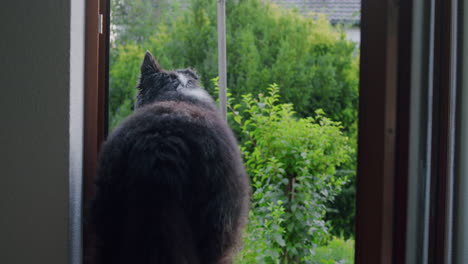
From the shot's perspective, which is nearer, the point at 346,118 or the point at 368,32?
the point at 368,32

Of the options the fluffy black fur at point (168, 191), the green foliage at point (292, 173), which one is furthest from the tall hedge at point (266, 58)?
the fluffy black fur at point (168, 191)

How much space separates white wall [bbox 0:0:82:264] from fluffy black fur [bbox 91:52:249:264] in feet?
0.41

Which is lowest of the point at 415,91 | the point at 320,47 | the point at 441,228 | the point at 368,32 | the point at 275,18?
the point at 441,228

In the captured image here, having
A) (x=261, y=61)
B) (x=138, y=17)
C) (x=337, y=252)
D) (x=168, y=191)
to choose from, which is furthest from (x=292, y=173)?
(x=138, y=17)

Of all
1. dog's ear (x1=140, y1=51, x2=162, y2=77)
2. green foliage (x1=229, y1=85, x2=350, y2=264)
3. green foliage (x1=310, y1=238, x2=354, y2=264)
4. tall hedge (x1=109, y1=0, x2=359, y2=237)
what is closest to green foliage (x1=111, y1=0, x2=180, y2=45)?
tall hedge (x1=109, y1=0, x2=359, y2=237)

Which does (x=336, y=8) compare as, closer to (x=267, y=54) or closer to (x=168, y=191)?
(x=267, y=54)

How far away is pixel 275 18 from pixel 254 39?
0.87ft

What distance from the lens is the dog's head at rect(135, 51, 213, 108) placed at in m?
1.65

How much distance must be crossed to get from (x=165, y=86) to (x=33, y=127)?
0.68 metres

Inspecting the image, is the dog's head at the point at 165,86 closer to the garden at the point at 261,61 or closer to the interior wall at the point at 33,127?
the interior wall at the point at 33,127

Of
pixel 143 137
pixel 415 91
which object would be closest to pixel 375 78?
pixel 415 91

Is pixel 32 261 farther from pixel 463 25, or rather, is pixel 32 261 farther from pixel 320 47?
pixel 320 47

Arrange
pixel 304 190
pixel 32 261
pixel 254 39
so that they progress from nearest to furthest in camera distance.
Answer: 1. pixel 32 261
2. pixel 304 190
3. pixel 254 39

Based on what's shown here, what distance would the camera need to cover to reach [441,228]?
89 cm
